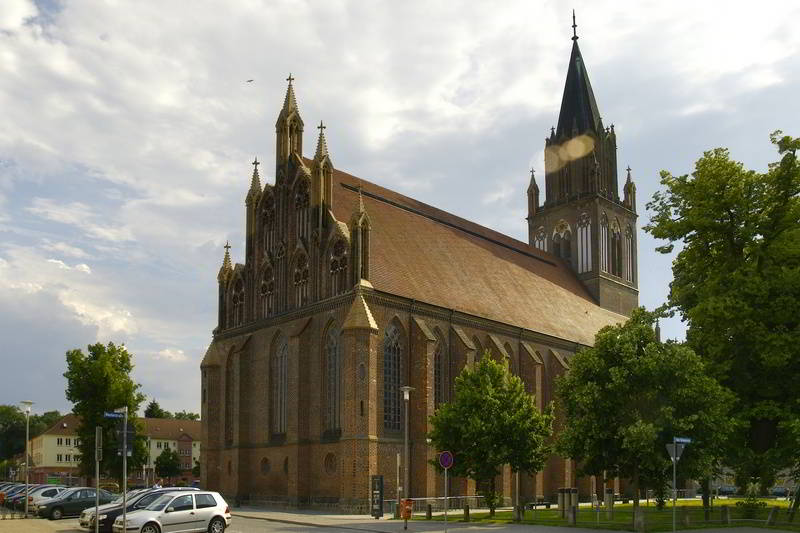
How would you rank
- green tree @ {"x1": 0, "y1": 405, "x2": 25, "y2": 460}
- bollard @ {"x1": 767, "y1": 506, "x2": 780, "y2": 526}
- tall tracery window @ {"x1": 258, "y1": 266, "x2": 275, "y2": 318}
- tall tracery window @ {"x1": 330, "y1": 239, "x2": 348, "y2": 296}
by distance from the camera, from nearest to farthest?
bollard @ {"x1": 767, "y1": 506, "x2": 780, "y2": 526}
tall tracery window @ {"x1": 330, "y1": 239, "x2": 348, "y2": 296}
tall tracery window @ {"x1": 258, "y1": 266, "x2": 275, "y2": 318}
green tree @ {"x1": 0, "y1": 405, "x2": 25, "y2": 460}

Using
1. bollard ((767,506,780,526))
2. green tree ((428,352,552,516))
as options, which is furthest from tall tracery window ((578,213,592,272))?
bollard ((767,506,780,526))

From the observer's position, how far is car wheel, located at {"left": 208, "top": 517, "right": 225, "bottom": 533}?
2655 cm

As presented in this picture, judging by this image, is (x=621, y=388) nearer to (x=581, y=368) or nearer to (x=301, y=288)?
(x=581, y=368)

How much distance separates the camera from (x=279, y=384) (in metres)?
48.2

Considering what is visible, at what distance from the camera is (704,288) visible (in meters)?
34.2

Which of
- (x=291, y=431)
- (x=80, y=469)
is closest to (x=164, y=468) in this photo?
(x=80, y=469)

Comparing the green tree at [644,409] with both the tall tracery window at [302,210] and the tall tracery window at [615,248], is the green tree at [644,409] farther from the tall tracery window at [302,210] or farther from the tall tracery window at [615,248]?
the tall tracery window at [615,248]

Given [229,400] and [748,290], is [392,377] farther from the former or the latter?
[748,290]

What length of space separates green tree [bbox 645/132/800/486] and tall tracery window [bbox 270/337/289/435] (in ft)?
72.5

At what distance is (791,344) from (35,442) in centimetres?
12297

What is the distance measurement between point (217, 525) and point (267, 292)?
24.4 m

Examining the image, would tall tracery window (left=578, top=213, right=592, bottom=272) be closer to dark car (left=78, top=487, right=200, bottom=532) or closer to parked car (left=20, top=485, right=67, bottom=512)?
parked car (left=20, top=485, right=67, bottom=512)

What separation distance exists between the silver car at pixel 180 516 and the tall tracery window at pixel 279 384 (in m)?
20.2

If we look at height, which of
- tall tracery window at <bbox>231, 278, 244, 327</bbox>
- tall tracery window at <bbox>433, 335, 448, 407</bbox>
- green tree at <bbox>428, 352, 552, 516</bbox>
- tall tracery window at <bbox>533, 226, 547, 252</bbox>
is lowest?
green tree at <bbox>428, 352, 552, 516</bbox>
